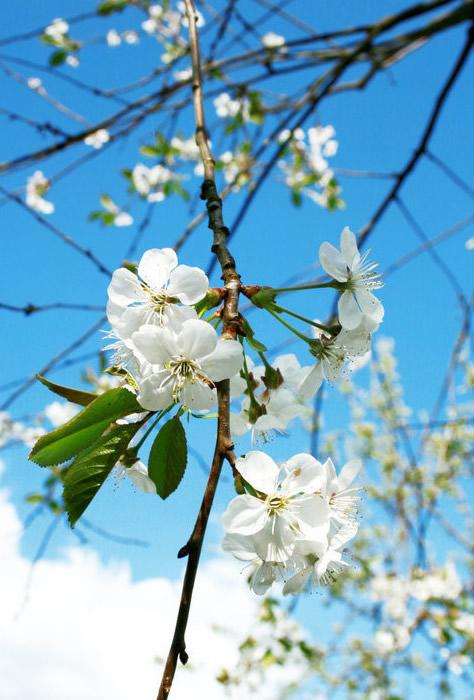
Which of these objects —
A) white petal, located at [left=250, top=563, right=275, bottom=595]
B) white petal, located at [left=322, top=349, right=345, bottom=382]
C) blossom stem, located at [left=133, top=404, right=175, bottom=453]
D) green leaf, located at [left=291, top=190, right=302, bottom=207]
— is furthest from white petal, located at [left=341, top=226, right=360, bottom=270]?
green leaf, located at [left=291, top=190, right=302, bottom=207]

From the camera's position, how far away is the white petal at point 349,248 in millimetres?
971

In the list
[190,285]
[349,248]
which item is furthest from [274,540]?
[349,248]

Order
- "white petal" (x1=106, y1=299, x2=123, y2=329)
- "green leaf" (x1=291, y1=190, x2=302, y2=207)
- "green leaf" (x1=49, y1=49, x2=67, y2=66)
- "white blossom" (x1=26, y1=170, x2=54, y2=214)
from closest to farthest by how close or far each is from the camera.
Result: "white petal" (x1=106, y1=299, x2=123, y2=329) → "green leaf" (x1=49, y1=49, x2=67, y2=66) → "green leaf" (x1=291, y1=190, x2=302, y2=207) → "white blossom" (x1=26, y1=170, x2=54, y2=214)

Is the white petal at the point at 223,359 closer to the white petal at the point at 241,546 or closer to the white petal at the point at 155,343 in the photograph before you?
the white petal at the point at 155,343

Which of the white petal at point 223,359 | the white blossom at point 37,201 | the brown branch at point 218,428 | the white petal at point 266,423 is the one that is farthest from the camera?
the white blossom at point 37,201

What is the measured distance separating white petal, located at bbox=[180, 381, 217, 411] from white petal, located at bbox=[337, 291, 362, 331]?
23 centimetres

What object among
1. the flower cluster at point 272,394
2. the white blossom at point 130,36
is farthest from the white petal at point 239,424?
the white blossom at point 130,36

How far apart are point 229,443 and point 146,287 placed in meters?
0.34

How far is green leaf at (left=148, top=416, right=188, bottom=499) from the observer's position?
80cm

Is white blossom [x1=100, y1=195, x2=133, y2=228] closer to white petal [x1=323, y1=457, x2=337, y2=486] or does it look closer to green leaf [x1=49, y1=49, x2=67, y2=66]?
green leaf [x1=49, y1=49, x2=67, y2=66]

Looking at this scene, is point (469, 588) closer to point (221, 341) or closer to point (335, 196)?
point (335, 196)

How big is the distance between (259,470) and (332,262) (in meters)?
0.37

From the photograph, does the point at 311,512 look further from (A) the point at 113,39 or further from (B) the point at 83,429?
(A) the point at 113,39

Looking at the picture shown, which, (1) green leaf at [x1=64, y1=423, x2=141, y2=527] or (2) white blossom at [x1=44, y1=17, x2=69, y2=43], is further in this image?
(2) white blossom at [x1=44, y1=17, x2=69, y2=43]
